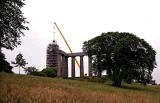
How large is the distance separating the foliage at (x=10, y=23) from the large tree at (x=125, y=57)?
61.0ft

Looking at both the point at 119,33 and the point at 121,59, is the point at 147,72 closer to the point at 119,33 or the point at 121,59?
the point at 121,59

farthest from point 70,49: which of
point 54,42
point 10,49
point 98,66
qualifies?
point 10,49

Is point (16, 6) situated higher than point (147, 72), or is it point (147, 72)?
point (16, 6)

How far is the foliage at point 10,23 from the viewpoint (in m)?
21.0

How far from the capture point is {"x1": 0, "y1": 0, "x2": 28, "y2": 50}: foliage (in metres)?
21.0

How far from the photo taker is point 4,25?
2125 cm

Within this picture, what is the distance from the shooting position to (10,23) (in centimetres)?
2216

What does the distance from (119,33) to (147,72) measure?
1122 cm

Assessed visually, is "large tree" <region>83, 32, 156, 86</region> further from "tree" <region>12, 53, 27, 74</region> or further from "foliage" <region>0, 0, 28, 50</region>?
"tree" <region>12, 53, 27, 74</region>

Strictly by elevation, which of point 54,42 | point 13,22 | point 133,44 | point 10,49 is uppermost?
point 54,42

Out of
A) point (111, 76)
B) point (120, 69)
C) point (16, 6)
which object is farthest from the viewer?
point (111, 76)

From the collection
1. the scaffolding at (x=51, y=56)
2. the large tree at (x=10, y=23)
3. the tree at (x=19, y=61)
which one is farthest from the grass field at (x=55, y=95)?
the scaffolding at (x=51, y=56)

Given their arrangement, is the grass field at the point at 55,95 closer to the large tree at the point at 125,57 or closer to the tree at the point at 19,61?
the large tree at the point at 125,57

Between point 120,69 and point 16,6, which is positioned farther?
point 120,69
